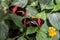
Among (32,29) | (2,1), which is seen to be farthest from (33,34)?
(2,1)

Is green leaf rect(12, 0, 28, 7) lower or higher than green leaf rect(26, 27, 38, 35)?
higher

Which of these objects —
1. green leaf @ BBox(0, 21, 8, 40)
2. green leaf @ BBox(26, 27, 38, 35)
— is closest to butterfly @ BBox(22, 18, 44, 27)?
green leaf @ BBox(26, 27, 38, 35)

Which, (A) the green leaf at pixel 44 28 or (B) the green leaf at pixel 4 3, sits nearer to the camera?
(A) the green leaf at pixel 44 28

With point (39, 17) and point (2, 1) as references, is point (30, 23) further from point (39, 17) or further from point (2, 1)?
point (2, 1)

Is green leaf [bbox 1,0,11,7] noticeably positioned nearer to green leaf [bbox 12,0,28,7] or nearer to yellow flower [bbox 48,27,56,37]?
green leaf [bbox 12,0,28,7]

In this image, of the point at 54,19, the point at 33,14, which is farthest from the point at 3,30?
the point at 54,19

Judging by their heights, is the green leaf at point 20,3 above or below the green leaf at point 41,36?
above

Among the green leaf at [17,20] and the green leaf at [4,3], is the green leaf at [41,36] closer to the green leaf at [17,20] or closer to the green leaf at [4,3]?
the green leaf at [17,20]

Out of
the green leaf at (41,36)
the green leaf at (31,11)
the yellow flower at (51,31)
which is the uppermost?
the green leaf at (31,11)

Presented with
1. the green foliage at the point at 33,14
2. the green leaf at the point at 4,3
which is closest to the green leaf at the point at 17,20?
the green foliage at the point at 33,14
